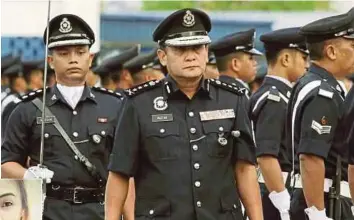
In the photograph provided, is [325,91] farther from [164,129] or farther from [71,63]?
[71,63]

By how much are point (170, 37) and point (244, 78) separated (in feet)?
14.3

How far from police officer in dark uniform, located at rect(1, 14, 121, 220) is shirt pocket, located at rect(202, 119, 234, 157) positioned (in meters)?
1.67

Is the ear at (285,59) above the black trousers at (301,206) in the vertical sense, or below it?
above

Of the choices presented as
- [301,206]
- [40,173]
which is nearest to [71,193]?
[40,173]

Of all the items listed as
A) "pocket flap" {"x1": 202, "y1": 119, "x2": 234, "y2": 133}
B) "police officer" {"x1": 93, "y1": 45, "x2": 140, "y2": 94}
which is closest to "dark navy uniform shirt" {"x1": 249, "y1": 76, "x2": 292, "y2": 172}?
"pocket flap" {"x1": 202, "y1": 119, "x2": 234, "y2": 133}

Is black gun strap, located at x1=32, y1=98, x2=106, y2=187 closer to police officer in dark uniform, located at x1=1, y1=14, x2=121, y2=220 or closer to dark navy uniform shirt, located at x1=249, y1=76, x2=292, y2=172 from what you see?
police officer in dark uniform, located at x1=1, y1=14, x2=121, y2=220

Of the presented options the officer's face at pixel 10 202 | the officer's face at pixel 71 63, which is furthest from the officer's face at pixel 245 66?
Answer: the officer's face at pixel 10 202

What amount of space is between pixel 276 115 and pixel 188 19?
2718mm

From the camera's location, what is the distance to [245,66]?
40.5 feet

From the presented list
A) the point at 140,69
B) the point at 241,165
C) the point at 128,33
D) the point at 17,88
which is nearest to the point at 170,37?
the point at 241,165

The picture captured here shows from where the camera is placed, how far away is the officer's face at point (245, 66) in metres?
12.3

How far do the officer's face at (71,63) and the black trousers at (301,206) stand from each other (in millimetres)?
1705

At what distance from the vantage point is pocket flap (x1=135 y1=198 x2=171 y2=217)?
791 centimetres

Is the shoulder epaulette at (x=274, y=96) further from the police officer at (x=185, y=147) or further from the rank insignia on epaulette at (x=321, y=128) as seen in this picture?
the police officer at (x=185, y=147)
